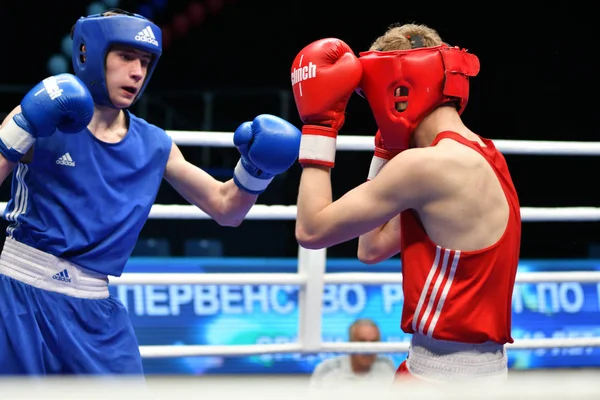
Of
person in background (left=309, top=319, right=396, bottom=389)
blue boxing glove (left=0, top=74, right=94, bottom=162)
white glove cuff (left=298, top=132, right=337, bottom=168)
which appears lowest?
person in background (left=309, top=319, right=396, bottom=389)

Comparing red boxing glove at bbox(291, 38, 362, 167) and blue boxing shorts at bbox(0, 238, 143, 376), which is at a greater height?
red boxing glove at bbox(291, 38, 362, 167)

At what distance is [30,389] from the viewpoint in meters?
0.59

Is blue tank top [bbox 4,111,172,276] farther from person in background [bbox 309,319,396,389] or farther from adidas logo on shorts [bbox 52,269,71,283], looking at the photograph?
person in background [bbox 309,319,396,389]

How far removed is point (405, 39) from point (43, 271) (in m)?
0.98

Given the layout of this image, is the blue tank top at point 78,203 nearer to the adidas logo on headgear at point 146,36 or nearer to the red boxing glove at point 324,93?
the adidas logo on headgear at point 146,36

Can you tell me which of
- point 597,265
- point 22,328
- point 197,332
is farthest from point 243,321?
point 22,328

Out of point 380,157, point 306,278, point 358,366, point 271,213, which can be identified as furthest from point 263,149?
point 358,366

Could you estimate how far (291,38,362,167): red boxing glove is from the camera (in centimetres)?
178

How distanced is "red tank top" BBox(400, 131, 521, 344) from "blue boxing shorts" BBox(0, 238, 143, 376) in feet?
2.32

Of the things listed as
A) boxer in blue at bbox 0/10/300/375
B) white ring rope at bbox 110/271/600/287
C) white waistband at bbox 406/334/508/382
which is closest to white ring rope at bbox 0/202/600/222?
white ring rope at bbox 110/271/600/287

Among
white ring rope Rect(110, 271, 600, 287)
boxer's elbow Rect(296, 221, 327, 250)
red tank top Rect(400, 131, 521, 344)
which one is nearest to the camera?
red tank top Rect(400, 131, 521, 344)

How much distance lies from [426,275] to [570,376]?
1044 mm

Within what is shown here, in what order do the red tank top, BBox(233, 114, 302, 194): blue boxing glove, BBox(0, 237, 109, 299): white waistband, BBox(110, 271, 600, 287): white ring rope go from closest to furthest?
1. the red tank top
2. BBox(0, 237, 109, 299): white waistband
3. BBox(233, 114, 302, 194): blue boxing glove
4. BBox(110, 271, 600, 287): white ring rope

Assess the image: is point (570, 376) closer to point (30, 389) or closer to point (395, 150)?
point (30, 389)
